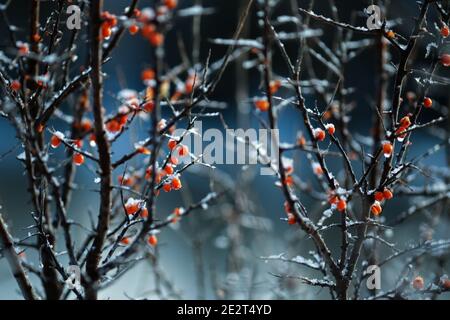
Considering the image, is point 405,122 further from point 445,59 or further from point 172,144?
point 172,144

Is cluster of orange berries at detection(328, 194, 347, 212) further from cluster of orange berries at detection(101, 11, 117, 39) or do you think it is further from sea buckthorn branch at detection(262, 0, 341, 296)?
cluster of orange berries at detection(101, 11, 117, 39)

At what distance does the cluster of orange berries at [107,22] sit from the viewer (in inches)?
96.5

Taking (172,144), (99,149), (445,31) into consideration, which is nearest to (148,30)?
(99,149)

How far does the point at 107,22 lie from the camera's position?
8.39 feet

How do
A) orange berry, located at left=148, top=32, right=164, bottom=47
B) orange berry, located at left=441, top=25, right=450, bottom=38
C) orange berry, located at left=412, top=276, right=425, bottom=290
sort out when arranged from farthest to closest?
orange berry, located at left=412, top=276, right=425, bottom=290 → orange berry, located at left=441, top=25, right=450, bottom=38 → orange berry, located at left=148, top=32, right=164, bottom=47

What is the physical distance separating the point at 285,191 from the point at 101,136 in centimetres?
90

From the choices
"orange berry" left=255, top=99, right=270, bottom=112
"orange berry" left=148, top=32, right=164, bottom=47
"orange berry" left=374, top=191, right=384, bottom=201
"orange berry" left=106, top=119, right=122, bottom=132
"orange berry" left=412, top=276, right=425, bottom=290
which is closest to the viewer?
"orange berry" left=148, top=32, right=164, bottom=47

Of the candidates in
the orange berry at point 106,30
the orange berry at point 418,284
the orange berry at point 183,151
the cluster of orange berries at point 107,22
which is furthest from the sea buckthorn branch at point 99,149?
the orange berry at point 418,284

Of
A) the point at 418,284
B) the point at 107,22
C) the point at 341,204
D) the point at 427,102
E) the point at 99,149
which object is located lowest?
the point at 418,284

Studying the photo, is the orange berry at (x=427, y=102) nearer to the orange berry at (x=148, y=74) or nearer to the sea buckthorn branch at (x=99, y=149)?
the orange berry at (x=148, y=74)

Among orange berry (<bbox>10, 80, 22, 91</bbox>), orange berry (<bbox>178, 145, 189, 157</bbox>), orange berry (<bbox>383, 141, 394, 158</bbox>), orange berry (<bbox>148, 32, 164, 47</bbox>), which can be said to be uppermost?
orange berry (<bbox>10, 80, 22, 91</bbox>)

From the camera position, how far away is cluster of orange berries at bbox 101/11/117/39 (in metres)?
2.45

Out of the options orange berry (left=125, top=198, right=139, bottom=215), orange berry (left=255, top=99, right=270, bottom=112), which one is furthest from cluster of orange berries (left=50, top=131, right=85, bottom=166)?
orange berry (left=255, top=99, right=270, bottom=112)
